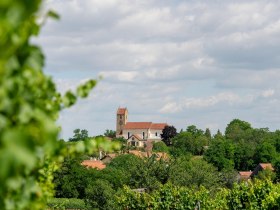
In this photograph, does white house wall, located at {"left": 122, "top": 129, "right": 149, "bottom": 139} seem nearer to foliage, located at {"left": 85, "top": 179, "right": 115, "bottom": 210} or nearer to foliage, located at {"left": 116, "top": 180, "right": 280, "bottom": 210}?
foliage, located at {"left": 85, "top": 179, "right": 115, "bottom": 210}

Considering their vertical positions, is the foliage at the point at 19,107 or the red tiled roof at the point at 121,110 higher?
the red tiled roof at the point at 121,110

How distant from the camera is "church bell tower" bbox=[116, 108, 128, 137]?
176625mm

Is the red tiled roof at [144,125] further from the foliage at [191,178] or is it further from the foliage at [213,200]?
the foliage at [213,200]

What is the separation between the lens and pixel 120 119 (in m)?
178

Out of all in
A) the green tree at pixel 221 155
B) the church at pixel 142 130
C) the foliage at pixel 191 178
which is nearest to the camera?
the foliage at pixel 191 178

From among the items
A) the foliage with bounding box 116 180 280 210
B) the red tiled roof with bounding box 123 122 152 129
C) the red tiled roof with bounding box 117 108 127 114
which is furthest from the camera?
the red tiled roof with bounding box 117 108 127 114

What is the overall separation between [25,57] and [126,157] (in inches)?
2812

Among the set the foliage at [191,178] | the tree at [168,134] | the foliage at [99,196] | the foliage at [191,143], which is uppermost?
the tree at [168,134]

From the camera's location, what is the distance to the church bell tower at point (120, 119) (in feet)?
579

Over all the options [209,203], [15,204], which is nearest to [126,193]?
[209,203]

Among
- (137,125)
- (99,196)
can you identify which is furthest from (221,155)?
(137,125)

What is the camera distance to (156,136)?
17000 centimetres

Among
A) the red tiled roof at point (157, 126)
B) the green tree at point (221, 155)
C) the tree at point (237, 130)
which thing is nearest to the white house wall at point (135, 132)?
the red tiled roof at point (157, 126)

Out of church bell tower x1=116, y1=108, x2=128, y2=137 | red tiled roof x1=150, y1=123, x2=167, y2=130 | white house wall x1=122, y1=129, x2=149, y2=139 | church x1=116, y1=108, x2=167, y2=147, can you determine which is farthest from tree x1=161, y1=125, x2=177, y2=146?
church bell tower x1=116, y1=108, x2=128, y2=137
